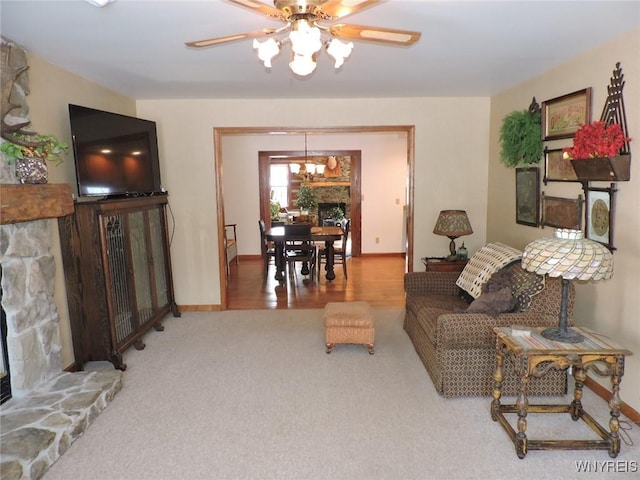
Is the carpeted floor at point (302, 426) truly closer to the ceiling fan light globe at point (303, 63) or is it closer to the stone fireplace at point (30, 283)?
the stone fireplace at point (30, 283)

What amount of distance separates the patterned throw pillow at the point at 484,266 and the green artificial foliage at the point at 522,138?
85 centimetres

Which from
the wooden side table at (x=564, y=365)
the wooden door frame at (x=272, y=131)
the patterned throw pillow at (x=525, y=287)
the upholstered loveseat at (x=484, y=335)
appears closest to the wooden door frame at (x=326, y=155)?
the wooden door frame at (x=272, y=131)

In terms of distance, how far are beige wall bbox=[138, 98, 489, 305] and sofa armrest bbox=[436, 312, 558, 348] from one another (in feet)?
7.10

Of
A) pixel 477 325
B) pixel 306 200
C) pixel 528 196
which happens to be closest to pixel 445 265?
pixel 528 196

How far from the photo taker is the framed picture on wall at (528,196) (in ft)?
12.2

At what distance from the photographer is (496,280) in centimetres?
312

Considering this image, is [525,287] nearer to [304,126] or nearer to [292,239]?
[304,126]

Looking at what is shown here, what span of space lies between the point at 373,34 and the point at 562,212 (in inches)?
91.7

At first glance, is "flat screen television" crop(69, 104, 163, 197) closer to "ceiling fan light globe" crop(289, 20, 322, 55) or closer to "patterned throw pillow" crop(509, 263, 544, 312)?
"ceiling fan light globe" crop(289, 20, 322, 55)

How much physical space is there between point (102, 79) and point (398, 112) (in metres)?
2.94

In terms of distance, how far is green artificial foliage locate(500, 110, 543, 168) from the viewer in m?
3.62

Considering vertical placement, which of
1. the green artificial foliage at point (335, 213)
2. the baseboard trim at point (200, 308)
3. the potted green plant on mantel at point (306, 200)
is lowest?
the baseboard trim at point (200, 308)

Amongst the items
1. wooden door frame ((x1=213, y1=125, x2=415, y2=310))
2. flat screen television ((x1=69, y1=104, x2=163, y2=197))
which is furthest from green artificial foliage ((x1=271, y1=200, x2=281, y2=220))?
flat screen television ((x1=69, y1=104, x2=163, y2=197))

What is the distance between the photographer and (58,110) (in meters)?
3.27
